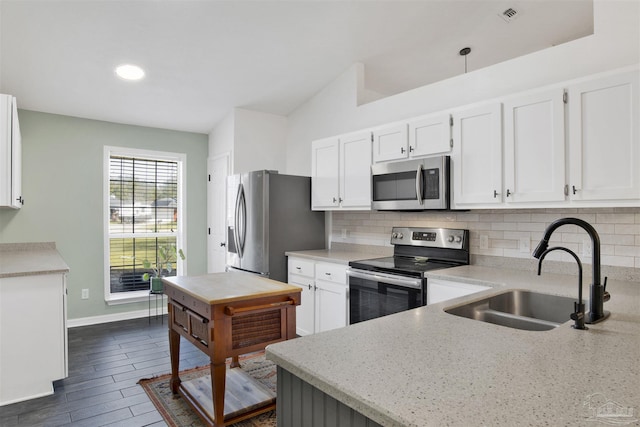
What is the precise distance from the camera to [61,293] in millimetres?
2799

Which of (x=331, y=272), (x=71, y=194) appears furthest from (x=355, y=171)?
(x=71, y=194)

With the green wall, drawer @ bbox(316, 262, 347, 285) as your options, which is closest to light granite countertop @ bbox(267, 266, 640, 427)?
drawer @ bbox(316, 262, 347, 285)

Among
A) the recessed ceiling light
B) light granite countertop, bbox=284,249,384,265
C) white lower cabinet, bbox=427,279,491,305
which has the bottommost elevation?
white lower cabinet, bbox=427,279,491,305

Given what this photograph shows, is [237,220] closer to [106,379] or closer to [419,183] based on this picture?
[106,379]

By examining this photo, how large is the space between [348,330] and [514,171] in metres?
1.77

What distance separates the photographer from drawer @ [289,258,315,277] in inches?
143

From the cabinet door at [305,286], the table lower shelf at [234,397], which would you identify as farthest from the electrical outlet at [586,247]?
the table lower shelf at [234,397]

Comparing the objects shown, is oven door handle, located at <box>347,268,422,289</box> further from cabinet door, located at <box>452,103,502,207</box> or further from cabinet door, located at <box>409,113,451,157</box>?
cabinet door, located at <box>409,113,451,157</box>

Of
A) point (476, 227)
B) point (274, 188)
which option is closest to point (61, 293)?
point (274, 188)

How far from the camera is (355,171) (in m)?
3.52

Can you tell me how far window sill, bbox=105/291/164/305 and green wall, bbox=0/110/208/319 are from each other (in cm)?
7

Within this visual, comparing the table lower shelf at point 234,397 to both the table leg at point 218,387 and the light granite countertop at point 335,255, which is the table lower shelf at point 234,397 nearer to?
the table leg at point 218,387

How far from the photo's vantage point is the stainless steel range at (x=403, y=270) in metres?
2.68

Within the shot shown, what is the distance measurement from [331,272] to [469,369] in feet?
8.17
